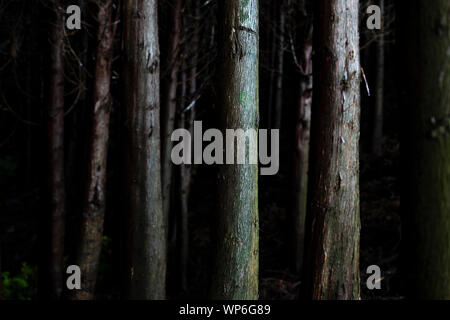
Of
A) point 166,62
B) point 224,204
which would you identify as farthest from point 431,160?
point 166,62

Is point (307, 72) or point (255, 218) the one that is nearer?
point (255, 218)

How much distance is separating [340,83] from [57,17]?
506cm

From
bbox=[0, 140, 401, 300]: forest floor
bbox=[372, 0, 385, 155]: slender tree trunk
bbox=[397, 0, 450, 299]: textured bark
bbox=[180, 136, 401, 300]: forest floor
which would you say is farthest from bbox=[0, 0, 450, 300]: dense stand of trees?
bbox=[372, 0, 385, 155]: slender tree trunk

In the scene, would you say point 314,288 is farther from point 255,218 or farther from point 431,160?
point 431,160

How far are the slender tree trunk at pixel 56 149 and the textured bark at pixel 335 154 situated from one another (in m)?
4.68

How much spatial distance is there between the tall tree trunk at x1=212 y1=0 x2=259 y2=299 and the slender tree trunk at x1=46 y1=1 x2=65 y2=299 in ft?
13.8

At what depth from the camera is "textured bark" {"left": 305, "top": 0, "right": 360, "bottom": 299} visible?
→ 4.79 meters

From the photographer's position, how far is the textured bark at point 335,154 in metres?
4.79

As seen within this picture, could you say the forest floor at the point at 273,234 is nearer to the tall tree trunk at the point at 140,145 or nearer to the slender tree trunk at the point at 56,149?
the tall tree trunk at the point at 140,145

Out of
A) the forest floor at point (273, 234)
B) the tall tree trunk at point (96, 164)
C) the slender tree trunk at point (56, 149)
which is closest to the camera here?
the tall tree trunk at point (96, 164)

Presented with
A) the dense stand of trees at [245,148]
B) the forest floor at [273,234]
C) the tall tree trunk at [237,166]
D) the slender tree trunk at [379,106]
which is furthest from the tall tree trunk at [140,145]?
the slender tree trunk at [379,106]

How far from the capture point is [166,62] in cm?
980

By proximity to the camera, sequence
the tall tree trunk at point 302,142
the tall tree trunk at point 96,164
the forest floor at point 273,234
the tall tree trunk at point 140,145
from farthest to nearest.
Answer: the tall tree trunk at point 302,142 → the forest floor at point 273,234 → the tall tree trunk at point 96,164 → the tall tree trunk at point 140,145

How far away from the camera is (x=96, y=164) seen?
24.5ft
